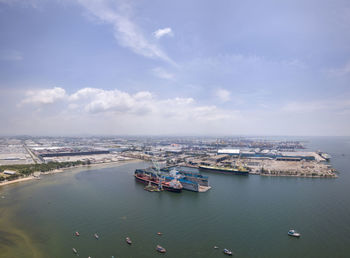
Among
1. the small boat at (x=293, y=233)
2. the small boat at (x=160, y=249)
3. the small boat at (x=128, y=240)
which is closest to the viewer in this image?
the small boat at (x=160, y=249)

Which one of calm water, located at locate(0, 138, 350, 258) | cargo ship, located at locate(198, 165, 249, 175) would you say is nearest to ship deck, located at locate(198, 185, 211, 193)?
calm water, located at locate(0, 138, 350, 258)

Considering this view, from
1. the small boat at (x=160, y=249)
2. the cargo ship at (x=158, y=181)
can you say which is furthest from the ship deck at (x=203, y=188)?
the small boat at (x=160, y=249)

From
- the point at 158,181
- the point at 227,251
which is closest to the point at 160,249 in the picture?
the point at 227,251

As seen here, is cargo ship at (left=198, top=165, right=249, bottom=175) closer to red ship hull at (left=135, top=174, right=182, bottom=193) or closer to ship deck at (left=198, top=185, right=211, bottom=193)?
ship deck at (left=198, top=185, right=211, bottom=193)

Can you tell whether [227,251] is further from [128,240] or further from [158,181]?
[158,181]

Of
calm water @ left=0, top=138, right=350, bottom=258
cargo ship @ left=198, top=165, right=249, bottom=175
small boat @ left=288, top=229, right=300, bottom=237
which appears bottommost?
calm water @ left=0, top=138, right=350, bottom=258

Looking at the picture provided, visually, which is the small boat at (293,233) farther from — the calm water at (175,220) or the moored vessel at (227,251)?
the moored vessel at (227,251)
